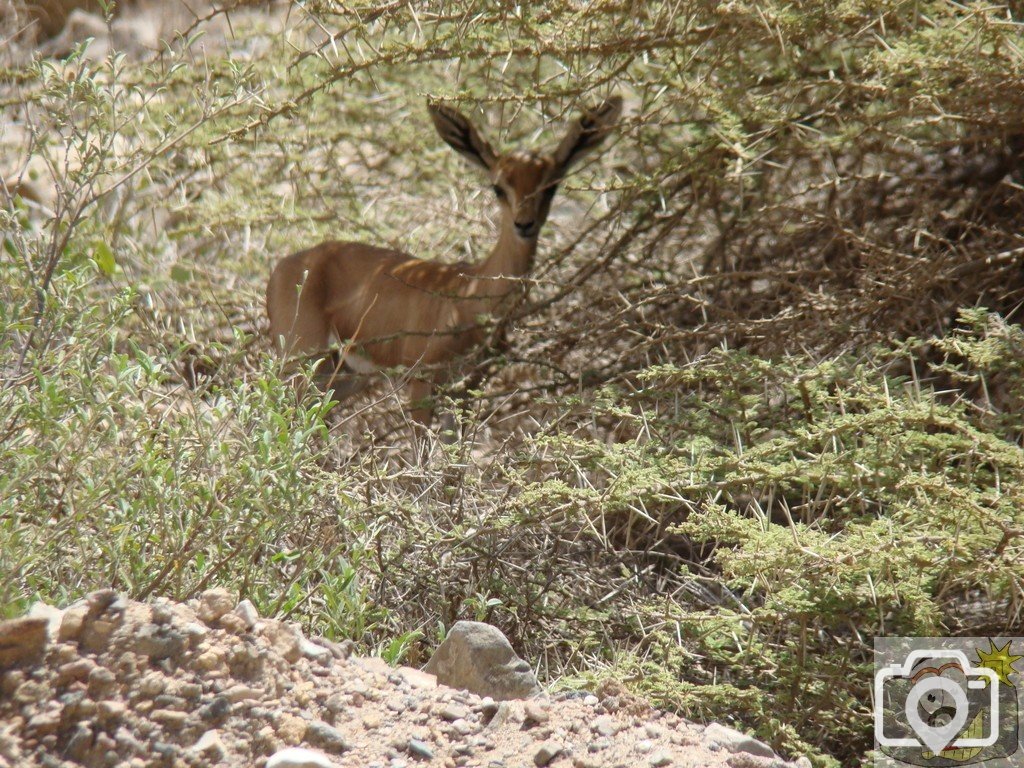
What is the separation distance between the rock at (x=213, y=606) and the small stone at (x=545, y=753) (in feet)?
2.70

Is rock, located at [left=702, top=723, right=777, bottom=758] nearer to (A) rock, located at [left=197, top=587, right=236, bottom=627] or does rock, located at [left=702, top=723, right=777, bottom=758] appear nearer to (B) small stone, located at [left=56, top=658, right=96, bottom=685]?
(A) rock, located at [left=197, top=587, right=236, bottom=627]

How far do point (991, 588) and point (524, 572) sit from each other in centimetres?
158

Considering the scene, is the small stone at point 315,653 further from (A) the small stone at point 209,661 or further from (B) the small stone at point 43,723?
(B) the small stone at point 43,723

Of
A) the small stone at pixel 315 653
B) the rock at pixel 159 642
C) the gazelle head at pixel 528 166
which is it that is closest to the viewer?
the rock at pixel 159 642

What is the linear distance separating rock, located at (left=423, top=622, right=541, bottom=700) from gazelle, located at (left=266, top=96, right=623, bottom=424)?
107 inches

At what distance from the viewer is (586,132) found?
20.1 ft

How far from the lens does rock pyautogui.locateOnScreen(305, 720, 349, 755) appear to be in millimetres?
2533

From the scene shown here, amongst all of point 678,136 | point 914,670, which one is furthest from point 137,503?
point 678,136

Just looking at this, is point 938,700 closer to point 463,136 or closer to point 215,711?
point 215,711

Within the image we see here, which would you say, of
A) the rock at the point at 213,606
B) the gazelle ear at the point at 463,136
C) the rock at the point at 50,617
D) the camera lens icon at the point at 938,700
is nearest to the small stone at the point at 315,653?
the rock at the point at 213,606

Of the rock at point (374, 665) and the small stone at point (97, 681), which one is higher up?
the rock at point (374, 665)

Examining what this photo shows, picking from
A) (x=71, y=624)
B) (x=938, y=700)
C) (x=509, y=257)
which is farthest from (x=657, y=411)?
(x=71, y=624)

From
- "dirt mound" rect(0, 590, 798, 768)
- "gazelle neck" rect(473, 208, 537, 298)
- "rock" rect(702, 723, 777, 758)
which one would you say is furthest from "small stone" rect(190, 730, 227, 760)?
"gazelle neck" rect(473, 208, 537, 298)

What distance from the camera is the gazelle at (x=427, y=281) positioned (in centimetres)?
621
